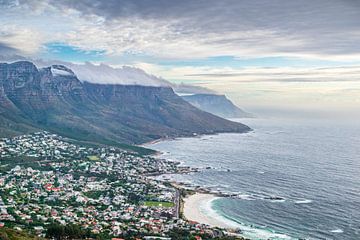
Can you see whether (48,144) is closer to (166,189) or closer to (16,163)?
(16,163)

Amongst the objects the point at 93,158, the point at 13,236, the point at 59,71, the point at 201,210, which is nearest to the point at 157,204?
the point at 201,210

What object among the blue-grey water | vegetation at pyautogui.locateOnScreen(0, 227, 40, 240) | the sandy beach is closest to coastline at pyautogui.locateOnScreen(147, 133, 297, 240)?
the sandy beach

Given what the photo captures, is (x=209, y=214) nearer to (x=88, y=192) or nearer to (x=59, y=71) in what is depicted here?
(x=88, y=192)

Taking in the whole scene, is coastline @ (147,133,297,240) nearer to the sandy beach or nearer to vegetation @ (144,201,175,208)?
the sandy beach

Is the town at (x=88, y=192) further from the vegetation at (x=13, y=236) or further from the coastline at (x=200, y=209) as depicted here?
the vegetation at (x=13, y=236)

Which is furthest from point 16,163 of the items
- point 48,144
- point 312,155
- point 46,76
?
point 46,76
